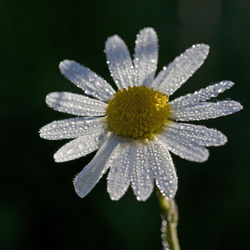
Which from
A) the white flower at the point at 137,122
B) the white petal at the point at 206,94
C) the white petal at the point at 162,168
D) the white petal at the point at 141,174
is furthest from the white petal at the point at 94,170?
the white petal at the point at 206,94

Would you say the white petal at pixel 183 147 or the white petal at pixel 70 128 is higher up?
the white petal at pixel 70 128

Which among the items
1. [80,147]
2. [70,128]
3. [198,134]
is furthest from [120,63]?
[198,134]

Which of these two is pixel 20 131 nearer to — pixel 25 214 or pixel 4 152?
pixel 4 152

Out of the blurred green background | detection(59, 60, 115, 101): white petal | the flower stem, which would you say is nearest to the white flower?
detection(59, 60, 115, 101): white petal

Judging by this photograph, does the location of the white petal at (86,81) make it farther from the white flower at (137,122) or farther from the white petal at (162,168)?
the white petal at (162,168)

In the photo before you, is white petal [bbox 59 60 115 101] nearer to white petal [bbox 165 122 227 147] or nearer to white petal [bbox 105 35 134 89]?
white petal [bbox 105 35 134 89]
